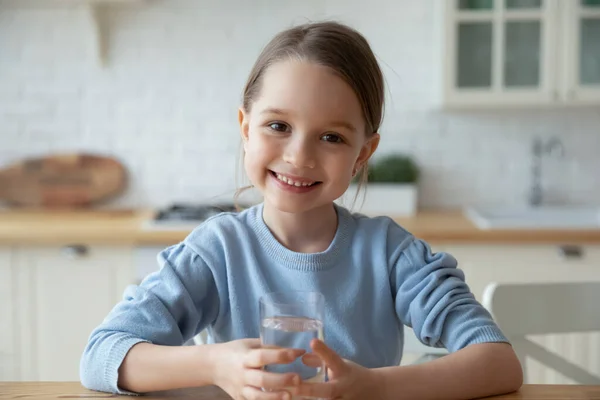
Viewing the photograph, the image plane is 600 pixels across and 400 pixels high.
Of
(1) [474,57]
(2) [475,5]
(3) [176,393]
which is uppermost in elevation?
(2) [475,5]

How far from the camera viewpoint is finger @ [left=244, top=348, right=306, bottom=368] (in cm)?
86

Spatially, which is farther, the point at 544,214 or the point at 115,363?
the point at 544,214

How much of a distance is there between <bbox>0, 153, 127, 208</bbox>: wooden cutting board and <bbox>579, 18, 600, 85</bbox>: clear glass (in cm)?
199

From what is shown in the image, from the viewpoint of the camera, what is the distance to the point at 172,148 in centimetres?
339

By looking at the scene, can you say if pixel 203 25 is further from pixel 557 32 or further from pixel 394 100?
pixel 557 32

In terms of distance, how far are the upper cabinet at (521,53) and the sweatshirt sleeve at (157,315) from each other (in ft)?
6.61

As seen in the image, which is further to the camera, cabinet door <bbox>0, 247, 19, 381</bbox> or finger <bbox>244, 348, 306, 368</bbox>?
cabinet door <bbox>0, 247, 19, 381</bbox>

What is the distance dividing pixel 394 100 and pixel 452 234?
2.75 ft

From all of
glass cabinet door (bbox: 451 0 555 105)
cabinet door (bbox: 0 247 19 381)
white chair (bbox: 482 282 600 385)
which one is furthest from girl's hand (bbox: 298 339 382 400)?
glass cabinet door (bbox: 451 0 555 105)

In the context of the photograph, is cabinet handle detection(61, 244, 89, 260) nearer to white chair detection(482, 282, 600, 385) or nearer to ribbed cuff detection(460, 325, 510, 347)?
white chair detection(482, 282, 600, 385)

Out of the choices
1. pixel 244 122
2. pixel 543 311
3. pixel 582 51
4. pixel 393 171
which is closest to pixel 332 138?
pixel 244 122

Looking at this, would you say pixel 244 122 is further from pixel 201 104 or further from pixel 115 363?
pixel 201 104

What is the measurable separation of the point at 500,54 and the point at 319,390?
7.95 ft

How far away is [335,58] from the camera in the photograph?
116cm
